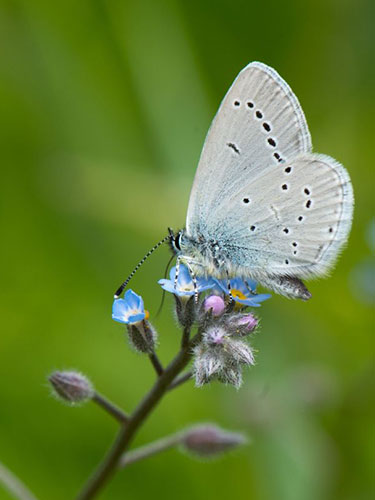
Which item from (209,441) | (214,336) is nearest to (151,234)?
(209,441)

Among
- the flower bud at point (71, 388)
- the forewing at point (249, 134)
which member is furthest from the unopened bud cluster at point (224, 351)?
the forewing at point (249, 134)

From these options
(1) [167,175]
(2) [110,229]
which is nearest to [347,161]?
(1) [167,175]

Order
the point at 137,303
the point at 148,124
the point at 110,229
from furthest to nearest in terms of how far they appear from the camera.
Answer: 1. the point at 148,124
2. the point at 110,229
3. the point at 137,303

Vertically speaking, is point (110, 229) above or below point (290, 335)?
above

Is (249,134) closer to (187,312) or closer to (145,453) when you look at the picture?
(187,312)

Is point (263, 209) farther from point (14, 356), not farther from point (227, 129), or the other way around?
point (14, 356)

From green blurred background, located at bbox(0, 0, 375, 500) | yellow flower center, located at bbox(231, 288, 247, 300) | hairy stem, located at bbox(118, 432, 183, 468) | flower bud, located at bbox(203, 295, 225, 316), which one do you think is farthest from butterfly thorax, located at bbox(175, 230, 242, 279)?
green blurred background, located at bbox(0, 0, 375, 500)

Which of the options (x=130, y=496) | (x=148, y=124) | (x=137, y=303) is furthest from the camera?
(x=148, y=124)

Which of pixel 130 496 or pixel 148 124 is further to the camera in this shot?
pixel 148 124

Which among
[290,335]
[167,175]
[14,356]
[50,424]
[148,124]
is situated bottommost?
[290,335]
